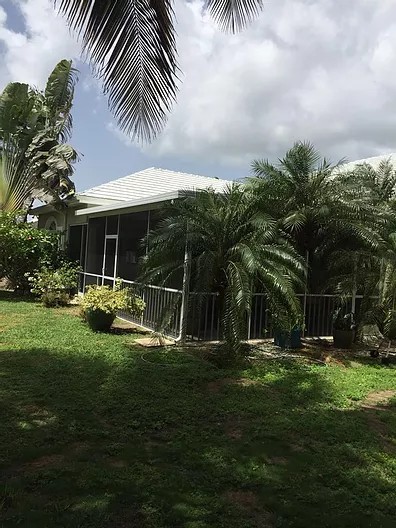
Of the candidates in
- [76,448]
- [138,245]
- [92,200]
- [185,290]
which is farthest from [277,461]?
[92,200]

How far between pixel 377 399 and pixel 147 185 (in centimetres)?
1248

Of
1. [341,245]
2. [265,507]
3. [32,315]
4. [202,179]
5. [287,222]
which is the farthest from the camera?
[202,179]

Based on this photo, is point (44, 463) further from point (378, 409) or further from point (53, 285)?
point (53, 285)

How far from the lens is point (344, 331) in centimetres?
1016

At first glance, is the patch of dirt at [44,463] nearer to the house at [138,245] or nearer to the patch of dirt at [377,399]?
the patch of dirt at [377,399]

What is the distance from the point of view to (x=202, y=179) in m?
19.9

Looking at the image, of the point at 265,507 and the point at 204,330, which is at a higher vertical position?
the point at 204,330

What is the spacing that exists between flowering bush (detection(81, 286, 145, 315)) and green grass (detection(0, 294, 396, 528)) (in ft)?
7.45

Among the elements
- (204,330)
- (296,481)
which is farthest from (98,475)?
(204,330)

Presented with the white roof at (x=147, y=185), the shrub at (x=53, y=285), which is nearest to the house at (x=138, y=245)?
the white roof at (x=147, y=185)

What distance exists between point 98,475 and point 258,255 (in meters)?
4.99

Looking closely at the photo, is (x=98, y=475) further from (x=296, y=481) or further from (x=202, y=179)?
(x=202, y=179)

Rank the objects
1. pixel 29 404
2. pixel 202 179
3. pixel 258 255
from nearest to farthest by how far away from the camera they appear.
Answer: pixel 29 404 < pixel 258 255 < pixel 202 179

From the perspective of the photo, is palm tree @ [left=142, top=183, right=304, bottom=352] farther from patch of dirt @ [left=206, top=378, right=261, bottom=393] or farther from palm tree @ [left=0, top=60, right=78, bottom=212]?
palm tree @ [left=0, top=60, right=78, bottom=212]
